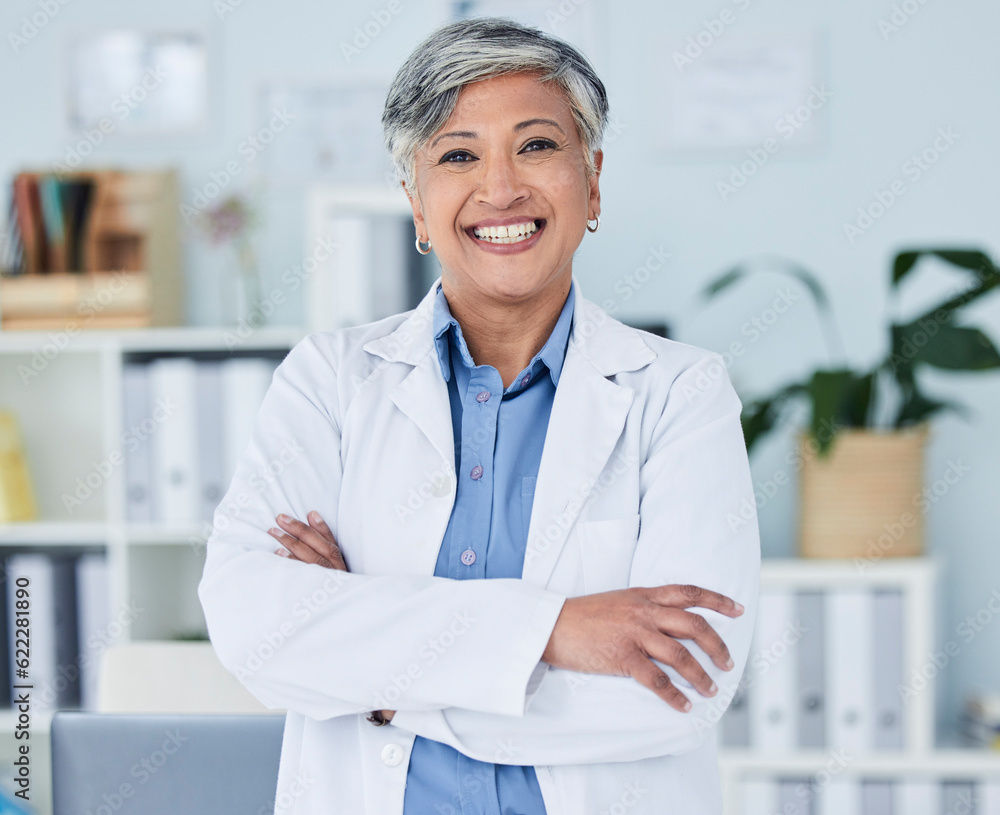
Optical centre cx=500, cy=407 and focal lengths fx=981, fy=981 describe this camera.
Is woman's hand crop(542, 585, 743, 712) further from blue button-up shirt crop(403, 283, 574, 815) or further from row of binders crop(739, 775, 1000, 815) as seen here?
row of binders crop(739, 775, 1000, 815)

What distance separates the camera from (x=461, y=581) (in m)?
1.08

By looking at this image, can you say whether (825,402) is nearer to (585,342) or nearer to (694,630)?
(585,342)

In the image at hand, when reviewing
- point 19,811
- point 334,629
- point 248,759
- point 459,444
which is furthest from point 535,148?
point 19,811

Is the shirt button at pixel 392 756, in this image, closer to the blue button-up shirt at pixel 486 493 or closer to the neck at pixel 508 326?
the blue button-up shirt at pixel 486 493

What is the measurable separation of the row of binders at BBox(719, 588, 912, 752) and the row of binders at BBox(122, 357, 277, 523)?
4.67ft

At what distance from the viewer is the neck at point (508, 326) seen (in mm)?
1285

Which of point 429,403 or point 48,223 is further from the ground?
point 48,223

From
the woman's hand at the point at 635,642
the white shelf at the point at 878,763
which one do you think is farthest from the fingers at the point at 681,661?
the white shelf at the point at 878,763

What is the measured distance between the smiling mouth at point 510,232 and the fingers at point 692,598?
17.8 inches

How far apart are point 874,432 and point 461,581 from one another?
1.64m

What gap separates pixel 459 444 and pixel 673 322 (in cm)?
167

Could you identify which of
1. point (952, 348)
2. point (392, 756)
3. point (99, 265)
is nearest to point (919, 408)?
point (952, 348)

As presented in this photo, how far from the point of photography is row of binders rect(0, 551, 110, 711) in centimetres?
263

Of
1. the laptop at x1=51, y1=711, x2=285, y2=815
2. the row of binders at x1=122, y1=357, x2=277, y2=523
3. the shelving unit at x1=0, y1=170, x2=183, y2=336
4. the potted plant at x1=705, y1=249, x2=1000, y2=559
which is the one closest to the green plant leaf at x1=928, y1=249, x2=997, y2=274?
the potted plant at x1=705, y1=249, x2=1000, y2=559
